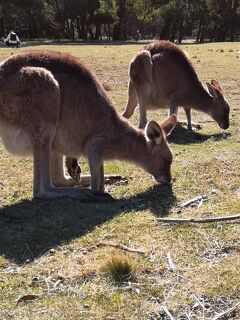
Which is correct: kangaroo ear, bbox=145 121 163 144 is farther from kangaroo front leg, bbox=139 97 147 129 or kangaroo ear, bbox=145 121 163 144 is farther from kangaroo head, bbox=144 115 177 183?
kangaroo front leg, bbox=139 97 147 129

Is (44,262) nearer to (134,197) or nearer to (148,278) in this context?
(148,278)

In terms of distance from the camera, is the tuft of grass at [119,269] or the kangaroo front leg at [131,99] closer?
the tuft of grass at [119,269]

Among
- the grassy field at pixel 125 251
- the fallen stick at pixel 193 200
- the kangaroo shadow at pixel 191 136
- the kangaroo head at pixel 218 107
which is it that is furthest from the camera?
the kangaroo head at pixel 218 107

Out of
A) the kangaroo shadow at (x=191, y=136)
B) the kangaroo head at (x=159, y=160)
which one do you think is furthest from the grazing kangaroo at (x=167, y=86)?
the kangaroo head at (x=159, y=160)

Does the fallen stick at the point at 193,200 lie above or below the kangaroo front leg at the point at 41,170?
below

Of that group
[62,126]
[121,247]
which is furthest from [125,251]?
[62,126]

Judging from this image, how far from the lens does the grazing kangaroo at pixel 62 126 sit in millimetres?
4324

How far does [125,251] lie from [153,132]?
1545 millimetres

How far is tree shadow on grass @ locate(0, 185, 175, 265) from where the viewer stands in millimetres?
3688

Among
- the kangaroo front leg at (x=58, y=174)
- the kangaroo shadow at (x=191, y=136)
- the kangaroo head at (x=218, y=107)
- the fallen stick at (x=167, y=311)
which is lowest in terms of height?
the kangaroo shadow at (x=191, y=136)

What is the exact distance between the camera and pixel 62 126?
462 centimetres

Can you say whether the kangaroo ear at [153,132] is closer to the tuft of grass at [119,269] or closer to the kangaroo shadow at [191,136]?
the tuft of grass at [119,269]

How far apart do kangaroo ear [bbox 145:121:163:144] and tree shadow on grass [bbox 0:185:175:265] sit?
0.47m

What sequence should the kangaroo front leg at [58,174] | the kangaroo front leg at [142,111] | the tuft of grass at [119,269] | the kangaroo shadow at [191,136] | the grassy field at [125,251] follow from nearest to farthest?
the grassy field at [125,251]
the tuft of grass at [119,269]
the kangaroo front leg at [58,174]
the kangaroo shadow at [191,136]
the kangaroo front leg at [142,111]
